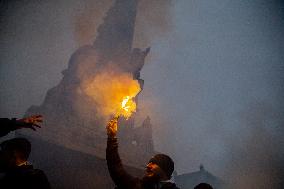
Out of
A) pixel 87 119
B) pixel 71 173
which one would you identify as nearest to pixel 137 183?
pixel 71 173

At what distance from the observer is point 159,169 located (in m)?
3.99

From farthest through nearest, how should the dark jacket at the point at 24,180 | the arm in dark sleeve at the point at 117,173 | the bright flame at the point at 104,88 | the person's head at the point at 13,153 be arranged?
the bright flame at the point at 104,88 < the person's head at the point at 13,153 < the arm in dark sleeve at the point at 117,173 < the dark jacket at the point at 24,180

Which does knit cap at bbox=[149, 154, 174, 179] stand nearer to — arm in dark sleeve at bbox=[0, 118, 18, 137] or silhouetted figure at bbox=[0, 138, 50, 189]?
silhouetted figure at bbox=[0, 138, 50, 189]

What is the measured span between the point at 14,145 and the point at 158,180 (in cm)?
257

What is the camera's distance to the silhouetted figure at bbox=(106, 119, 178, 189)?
11.6ft

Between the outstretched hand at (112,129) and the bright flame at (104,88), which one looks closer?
the outstretched hand at (112,129)

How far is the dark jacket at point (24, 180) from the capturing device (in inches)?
128

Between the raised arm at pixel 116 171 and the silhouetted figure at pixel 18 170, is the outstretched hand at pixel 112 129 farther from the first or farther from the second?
the silhouetted figure at pixel 18 170

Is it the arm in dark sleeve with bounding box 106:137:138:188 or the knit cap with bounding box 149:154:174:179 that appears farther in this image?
the knit cap with bounding box 149:154:174:179

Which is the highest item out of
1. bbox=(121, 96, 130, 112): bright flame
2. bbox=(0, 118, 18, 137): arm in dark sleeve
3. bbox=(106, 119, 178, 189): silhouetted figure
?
bbox=(121, 96, 130, 112): bright flame

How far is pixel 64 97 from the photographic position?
3506cm

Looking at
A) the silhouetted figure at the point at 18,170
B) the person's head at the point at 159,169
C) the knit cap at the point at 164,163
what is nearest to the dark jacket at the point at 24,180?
the silhouetted figure at the point at 18,170

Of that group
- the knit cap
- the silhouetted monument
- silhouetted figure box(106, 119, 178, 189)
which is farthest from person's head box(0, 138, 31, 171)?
the silhouetted monument

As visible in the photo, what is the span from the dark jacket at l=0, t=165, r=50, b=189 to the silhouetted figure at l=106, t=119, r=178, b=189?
3.42ft
